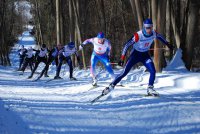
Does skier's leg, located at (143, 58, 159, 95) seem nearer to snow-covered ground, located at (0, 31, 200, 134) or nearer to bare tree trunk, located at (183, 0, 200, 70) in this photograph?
snow-covered ground, located at (0, 31, 200, 134)

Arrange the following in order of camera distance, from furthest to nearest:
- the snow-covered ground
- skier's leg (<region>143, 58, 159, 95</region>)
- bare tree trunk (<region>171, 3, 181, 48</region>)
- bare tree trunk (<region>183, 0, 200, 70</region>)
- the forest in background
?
1. bare tree trunk (<region>171, 3, 181, 48</region>)
2. the forest in background
3. bare tree trunk (<region>183, 0, 200, 70</region>)
4. skier's leg (<region>143, 58, 159, 95</region>)
5. the snow-covered ground

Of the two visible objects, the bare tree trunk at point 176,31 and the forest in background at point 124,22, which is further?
the bare tree trunk at point 176,31

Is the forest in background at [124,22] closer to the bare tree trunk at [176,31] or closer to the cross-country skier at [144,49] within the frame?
the bare tree trunk at [176,31]

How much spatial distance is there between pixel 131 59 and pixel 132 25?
2278cm

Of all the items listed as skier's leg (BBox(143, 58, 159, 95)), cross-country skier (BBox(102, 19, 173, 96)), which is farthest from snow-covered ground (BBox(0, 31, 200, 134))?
cross-country skier (BBox(102, 19, 173, 96))

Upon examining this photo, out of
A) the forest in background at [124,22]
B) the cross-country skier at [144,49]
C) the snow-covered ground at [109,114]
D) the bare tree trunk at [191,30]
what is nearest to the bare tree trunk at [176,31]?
the forest in background at [124,22]

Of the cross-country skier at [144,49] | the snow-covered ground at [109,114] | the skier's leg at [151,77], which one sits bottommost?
the snow-covered ground at [109,114]

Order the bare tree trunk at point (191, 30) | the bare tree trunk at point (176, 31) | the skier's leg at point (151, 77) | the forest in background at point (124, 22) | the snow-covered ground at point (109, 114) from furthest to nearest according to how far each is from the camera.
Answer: the bare tree trunk at point (176, 31) → the forest in background at point (124, 22) → the bare tree trunk at point (191, 30) → the skier's leg at point (151, 77) → the snow-covered ground at point (109, 114)

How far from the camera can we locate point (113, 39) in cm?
3406

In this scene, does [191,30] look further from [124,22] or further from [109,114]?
[124,22]

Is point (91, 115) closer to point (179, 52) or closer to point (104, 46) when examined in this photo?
point (104, 46)

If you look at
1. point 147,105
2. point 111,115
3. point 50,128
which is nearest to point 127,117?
point 111,115

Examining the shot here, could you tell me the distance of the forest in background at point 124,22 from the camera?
15.3 m

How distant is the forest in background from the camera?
50.2 feet
